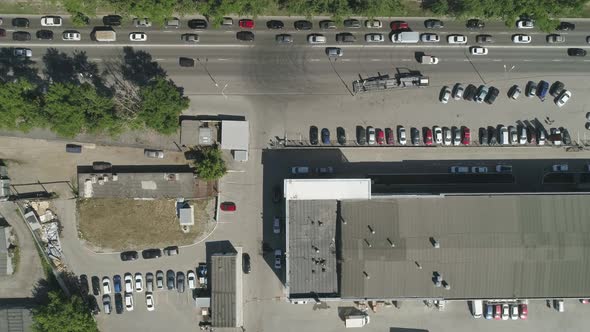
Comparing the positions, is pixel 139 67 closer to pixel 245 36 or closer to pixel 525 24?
pixel 245 36

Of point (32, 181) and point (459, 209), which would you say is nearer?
point (459, 209)

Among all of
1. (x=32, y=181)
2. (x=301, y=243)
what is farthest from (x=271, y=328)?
(x=32, y=181)

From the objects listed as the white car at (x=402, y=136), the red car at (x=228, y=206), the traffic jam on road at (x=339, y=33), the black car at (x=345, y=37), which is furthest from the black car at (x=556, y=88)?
the red car at (x=228, y=206)

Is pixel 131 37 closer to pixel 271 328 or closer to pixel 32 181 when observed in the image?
pixel 32 181

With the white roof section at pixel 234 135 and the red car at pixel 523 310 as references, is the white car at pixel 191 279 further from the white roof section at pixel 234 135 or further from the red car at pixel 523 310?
the red car at pixel 523 310

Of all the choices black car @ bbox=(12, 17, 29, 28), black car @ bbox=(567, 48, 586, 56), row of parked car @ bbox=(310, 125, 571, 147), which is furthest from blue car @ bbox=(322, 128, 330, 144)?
black car @ bbox=(12, 17, 29, 28)

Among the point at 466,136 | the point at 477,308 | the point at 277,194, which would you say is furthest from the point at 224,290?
the point at 466,136

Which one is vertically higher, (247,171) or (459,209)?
(247,171)

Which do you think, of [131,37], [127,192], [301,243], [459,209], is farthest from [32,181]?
[459,209]

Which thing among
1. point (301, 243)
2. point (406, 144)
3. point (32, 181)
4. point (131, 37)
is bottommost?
point (301, 243)
